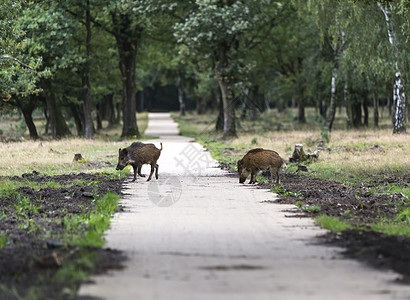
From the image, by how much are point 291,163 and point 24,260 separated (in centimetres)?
1735

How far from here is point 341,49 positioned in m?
48.6

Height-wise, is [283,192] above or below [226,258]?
below

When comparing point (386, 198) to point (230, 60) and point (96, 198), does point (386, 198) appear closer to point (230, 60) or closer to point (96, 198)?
point (96, 198)

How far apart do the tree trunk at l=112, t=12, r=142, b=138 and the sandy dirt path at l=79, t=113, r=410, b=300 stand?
34.7 m

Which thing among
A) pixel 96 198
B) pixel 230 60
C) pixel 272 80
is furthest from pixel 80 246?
pixel 272 80

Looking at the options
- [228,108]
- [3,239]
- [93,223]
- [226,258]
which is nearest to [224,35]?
[228,108]

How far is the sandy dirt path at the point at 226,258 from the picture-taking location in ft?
22.4

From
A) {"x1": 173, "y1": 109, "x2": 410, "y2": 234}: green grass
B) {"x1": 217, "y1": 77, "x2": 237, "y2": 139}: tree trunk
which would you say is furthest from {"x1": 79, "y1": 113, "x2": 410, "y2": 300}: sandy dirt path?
{"x1": 217, "y1": 77, "x2": 237, "y2": 139}: tree trunk

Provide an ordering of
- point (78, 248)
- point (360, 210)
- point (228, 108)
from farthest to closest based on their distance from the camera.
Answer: point (228, 108) < point (360, 210) < point (78, 248)

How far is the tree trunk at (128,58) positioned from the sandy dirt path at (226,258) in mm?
34689

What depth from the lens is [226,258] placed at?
27.4 ft

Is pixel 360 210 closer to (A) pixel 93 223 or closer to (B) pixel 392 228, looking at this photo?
(B) pixel 392 228

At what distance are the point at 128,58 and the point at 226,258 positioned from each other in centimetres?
4326

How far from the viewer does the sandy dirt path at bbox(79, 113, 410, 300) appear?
6812 mm
